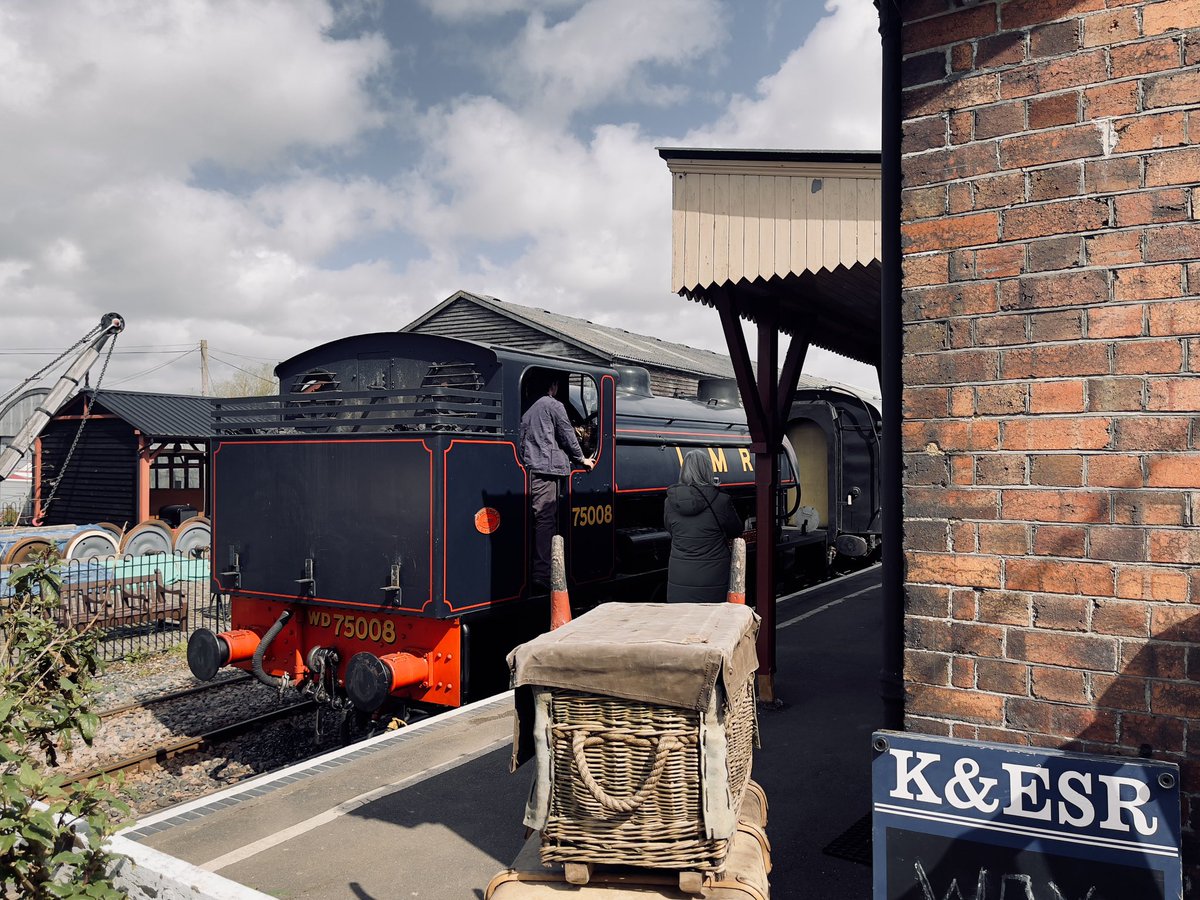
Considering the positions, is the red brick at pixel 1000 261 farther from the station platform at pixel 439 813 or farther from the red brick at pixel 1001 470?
the station platform at pixel 439 813

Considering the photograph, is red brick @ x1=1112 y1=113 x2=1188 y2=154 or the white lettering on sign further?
red brick @ x1=1112 y1=113 x2=1188 y2=154

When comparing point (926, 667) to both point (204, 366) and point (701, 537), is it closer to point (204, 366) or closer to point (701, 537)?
point (701, 537)

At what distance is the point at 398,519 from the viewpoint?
20.6 feet

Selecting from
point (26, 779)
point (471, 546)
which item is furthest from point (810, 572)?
point (26, 779)

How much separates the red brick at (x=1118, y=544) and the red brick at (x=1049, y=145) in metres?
0.99

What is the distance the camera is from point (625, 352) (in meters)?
21.5

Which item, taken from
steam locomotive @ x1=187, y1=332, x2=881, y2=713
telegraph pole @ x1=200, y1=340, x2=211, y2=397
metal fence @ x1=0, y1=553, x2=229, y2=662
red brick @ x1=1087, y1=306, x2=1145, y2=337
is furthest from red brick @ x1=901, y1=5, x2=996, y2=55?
telegraph pole @ x1=200, y1=340, x2=211, y2=397

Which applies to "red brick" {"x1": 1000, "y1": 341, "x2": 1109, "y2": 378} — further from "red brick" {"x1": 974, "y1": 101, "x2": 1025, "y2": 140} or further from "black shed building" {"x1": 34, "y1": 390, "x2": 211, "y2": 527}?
"black shed building" {"x1": 34, "y1": 390, "x2": 211, "y2": 527}

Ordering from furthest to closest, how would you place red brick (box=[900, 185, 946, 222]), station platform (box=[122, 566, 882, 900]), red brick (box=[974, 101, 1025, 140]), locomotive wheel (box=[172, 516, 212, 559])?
locomotive wheel (box=[172, 516, 212, 559])
station platform (box=[122, 566, 882, 900])
red brick (box=[900, 185, 946, 222])
red brick (box=[974, 101, 1025, 140])

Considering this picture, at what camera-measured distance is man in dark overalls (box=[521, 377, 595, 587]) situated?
6.86 metres

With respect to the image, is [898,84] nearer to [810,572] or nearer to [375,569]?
[375,569]

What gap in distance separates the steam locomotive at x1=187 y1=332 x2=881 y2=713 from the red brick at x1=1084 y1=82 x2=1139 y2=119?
455 centimetres

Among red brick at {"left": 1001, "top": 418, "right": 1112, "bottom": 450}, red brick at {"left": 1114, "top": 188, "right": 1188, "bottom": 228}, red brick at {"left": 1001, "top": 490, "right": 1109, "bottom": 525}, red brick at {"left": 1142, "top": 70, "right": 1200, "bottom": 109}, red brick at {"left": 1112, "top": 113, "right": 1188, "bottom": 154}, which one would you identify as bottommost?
red brick at {"left": 1001, "top": 490, "right": 1109, "bottom": 525}

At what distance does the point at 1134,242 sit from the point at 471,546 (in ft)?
16.3
